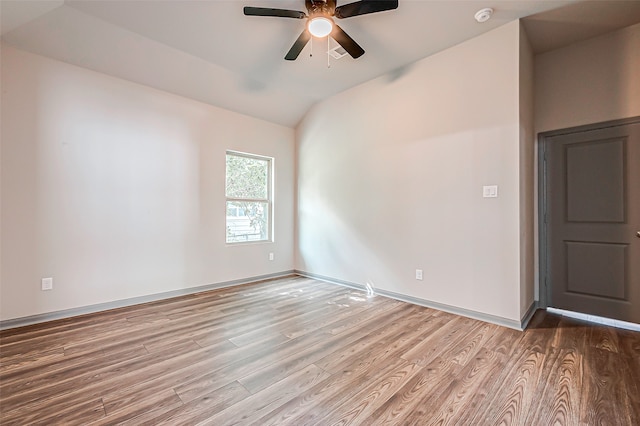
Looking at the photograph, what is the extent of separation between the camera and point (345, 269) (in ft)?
14.6

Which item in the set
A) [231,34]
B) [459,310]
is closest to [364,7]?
[231,34]

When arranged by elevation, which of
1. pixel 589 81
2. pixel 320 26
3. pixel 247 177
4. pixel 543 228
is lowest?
pixel 543 228

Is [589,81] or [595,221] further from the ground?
[589,81]

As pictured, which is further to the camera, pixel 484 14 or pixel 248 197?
pixel 248 197

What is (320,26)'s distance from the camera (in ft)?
7.80

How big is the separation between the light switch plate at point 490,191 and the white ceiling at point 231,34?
64.0 inches

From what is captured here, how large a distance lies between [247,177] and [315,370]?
136 inches

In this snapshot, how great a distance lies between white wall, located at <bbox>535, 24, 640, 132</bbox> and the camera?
283 cm

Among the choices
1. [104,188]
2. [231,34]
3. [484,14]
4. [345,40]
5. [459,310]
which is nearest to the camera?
[345,40]

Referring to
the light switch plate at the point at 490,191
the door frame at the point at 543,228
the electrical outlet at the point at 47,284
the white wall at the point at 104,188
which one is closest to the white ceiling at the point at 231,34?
the white wall at the point at 104,188

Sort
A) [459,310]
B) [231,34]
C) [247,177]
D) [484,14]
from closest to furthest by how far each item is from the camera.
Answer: [484,14]
[231,34]
[459,310]
[247,177]

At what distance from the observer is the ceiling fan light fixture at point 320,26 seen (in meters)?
2.33

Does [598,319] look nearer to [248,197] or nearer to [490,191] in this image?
[490,191]

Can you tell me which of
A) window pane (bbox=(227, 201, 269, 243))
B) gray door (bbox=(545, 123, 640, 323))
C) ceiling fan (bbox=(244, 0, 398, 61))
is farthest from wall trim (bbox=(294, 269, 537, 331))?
ceiling fan (bbox=(244, 0, 398, 61))
